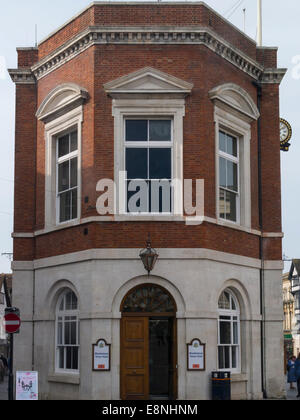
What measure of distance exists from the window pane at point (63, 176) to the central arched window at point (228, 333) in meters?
5.38

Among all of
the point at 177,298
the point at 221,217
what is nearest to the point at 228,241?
the point at 221,217

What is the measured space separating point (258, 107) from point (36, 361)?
995 centimetres

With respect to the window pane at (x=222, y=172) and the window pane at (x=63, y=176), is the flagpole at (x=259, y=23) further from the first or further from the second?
Result: the window pane at (x=63, y=176)

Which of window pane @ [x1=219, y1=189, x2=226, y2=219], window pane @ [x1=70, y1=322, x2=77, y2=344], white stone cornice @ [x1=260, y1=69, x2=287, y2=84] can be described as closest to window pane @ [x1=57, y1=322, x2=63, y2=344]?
window pane @ [x1=70, y1=322, x2=77, y2=344]

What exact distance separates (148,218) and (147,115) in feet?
9.08

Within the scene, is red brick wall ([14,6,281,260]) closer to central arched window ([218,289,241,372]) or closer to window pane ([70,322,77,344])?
central arched window ([218,289,241,372])

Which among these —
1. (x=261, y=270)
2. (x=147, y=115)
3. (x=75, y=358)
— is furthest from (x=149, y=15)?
(x=75, y=358)

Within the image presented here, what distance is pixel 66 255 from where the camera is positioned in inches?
766

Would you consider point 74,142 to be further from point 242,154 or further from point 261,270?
point 261,270

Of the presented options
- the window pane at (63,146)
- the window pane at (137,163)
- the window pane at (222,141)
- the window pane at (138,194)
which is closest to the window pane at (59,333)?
the window pane at (138,194)

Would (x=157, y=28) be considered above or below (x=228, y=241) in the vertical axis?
above

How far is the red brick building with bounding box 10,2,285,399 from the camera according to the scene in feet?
60.3

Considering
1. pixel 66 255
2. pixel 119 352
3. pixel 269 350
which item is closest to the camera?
pixel 119 352

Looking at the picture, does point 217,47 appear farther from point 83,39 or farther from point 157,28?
point 83,39
